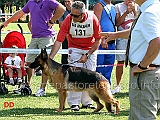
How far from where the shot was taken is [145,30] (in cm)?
346

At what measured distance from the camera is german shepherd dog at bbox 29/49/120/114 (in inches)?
259

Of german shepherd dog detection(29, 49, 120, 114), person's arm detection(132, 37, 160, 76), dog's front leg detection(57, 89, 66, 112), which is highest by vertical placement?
person's arm detection(132, 37, 160, 76)

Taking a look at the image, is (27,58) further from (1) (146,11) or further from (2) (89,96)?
(1) (146,11)

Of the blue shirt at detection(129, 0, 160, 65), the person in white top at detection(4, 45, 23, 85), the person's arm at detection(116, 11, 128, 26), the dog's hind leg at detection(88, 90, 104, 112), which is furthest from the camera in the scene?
the person in white top at detection(4, 45, 23, 85)

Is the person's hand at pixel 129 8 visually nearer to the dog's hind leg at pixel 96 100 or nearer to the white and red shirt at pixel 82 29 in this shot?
the white and red shirt at pixel 82 29

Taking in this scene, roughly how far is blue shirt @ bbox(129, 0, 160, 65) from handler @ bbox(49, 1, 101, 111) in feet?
9.87

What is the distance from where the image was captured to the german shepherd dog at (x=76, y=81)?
6582mm

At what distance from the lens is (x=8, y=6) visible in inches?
1496

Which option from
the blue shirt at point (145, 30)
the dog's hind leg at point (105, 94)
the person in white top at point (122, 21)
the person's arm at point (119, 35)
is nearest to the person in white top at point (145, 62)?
the blue shirt at point (145, 30)

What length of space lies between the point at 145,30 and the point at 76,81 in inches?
132

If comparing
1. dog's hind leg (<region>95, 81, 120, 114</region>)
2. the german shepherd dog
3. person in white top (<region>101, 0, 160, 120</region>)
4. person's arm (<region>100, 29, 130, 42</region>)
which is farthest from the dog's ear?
person in white top (<region>101, 0, 160, 120</region>)

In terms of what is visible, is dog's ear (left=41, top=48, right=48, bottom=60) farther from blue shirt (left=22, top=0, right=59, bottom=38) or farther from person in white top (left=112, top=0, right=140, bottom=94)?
person in white top (left=112, top=0, right=140, bottom=94)

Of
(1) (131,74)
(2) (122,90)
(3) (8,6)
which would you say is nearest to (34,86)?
(2) (122,90)

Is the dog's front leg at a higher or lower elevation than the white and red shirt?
lower
